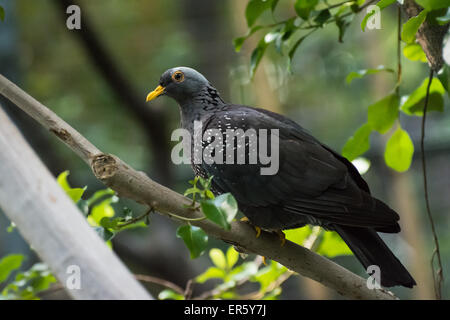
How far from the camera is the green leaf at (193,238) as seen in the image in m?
1.33

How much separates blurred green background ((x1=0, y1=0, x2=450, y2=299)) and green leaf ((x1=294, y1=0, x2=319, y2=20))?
192cm

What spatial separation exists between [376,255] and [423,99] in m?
0.61

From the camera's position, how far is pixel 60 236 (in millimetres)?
930

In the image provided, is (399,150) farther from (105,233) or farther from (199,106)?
(105,233)

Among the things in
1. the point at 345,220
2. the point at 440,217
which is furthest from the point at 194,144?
the point at 440,217

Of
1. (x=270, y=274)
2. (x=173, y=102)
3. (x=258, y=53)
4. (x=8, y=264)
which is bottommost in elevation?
(x=270, y=274)

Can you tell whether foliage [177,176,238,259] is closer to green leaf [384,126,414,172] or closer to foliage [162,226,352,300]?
foliage [162,226,352,300]

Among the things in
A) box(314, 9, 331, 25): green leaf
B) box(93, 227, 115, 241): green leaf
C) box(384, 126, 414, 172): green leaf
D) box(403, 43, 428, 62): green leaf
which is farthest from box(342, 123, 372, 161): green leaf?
box(93, 227, 115, 241): green leaf

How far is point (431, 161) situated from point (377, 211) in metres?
3.05

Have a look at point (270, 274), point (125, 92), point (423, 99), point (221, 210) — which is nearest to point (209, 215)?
point (221, 210)

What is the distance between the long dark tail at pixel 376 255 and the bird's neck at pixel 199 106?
2.31ft

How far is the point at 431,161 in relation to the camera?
4.54 m

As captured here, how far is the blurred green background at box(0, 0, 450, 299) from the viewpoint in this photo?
400 centimetres

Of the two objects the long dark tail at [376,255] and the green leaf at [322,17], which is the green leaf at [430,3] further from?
the long dark tail at [376,255]
